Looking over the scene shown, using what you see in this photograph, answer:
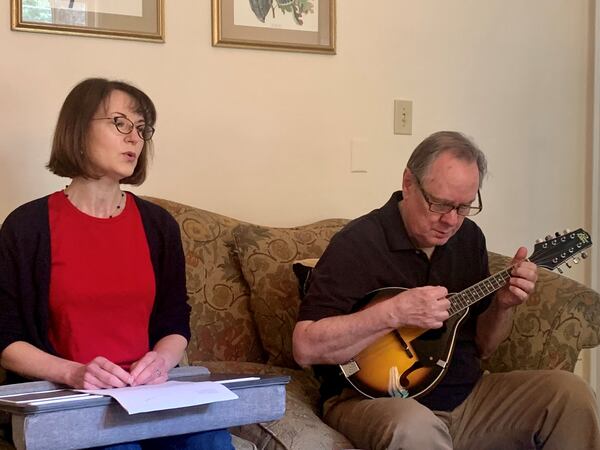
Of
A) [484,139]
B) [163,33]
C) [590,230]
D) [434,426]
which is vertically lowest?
[434,426]

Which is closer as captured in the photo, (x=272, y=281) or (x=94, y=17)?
(x=272, y=281)

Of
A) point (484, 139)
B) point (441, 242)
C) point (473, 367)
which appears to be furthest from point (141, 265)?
point (484, 139)

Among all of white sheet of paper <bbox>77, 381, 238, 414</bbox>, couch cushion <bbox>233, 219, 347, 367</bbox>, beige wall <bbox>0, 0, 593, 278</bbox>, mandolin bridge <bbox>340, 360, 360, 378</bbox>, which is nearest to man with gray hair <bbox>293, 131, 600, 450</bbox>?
mandolin bridge <bbox>340, 360, 360, 378</bbox>

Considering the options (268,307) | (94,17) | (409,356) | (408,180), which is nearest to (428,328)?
(409,356)

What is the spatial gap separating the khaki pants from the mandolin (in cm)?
6

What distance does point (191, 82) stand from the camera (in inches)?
101

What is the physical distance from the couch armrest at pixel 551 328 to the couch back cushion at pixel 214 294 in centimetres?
65

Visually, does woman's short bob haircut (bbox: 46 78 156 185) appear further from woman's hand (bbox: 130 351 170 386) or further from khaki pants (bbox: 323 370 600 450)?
khaki pants (bbox: 323 370 600 450)

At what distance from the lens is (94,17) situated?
245 centimetres

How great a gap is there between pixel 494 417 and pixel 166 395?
2.76 ft

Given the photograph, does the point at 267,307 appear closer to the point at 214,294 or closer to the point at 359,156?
the point at 214,294

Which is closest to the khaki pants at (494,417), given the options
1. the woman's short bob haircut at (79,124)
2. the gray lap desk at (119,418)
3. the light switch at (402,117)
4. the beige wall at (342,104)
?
the gray lap desk at (119,418)

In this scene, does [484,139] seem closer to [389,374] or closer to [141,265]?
[389,374]

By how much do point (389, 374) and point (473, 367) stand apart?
0.25 meters
